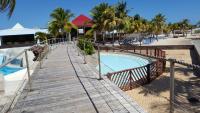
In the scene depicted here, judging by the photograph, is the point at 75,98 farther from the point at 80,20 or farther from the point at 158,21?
the point at 158,21

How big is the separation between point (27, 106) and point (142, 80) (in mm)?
9873

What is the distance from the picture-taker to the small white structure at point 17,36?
48469 millimetres

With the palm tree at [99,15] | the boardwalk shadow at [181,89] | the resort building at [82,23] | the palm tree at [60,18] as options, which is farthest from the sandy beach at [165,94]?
the resort building at [82,23]

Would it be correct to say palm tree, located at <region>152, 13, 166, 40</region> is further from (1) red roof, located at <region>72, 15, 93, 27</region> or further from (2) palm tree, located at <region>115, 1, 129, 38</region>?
(2) palm tree, located at <region>115, 1, 129, 38</region>

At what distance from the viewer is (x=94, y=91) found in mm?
6879

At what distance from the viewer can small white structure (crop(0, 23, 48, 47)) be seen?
48.5m

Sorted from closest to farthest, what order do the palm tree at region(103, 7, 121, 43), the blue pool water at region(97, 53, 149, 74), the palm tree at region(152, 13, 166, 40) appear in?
1. the blue pool water at region(97, 53, 149, 74)
2. the palm tree at region(103, 7, 121, 43)
3. the palm tree at region(152, 13, 166, 40)

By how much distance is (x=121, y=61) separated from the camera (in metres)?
25.2

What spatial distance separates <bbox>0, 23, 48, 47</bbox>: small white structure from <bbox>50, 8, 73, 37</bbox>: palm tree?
449 cm

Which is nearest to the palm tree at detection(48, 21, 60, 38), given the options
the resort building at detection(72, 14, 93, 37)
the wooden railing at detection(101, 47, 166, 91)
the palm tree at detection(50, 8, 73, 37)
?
the palm tree at detection(50, 8, 73, 37)

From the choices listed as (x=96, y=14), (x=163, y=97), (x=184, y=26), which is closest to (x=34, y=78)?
(x=163, y=97)

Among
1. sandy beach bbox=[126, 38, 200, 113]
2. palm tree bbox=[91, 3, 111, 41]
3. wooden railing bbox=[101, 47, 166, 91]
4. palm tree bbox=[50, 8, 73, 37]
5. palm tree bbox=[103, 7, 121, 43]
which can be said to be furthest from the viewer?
palm tree bbox=[50, 8, 73, 37]

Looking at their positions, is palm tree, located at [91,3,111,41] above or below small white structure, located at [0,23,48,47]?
above

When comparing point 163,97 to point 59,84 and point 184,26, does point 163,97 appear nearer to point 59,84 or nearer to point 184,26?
point 59,84
